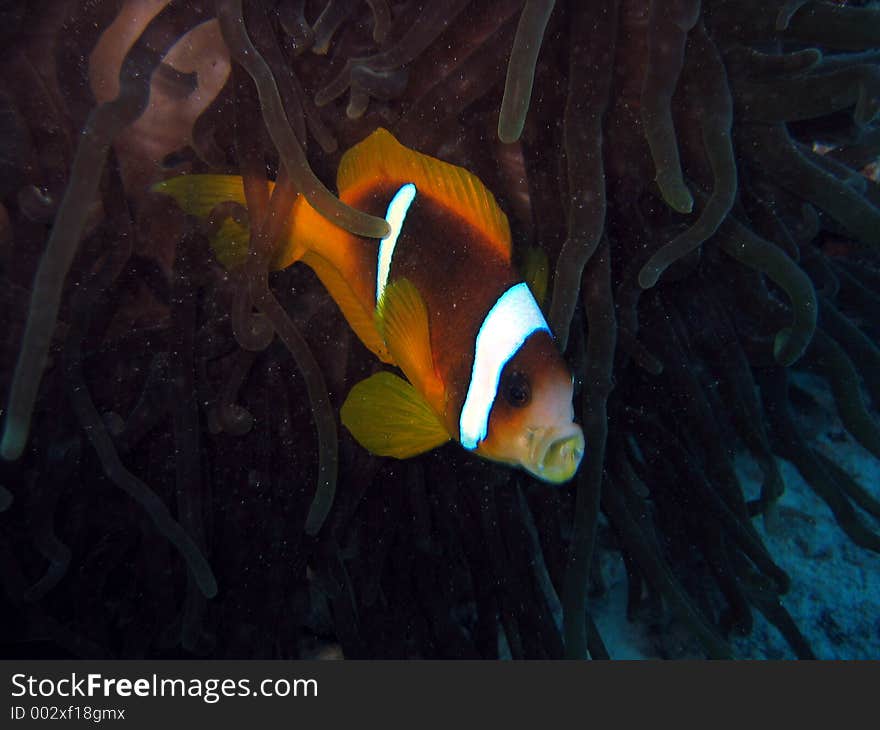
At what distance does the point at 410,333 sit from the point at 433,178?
0.80 ft

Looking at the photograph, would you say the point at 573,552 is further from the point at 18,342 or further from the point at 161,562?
the point at 18,342

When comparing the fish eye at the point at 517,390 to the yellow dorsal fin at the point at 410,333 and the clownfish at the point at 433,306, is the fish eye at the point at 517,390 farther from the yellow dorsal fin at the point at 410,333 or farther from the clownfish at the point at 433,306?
the yellow dorsal fin at the point at 410,333

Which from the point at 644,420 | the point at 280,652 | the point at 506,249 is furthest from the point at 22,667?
the point at 644,420

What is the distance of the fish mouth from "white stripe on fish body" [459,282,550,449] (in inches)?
3.3

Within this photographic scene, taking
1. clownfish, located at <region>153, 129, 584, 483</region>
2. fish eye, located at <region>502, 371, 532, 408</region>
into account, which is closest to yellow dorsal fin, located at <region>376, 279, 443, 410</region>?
clownfish, located at <region>153, 129, 584, 483</region>

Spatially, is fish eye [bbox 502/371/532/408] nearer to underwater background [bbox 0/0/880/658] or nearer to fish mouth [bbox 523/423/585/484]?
fish mouth [bbox 523/423/585/484]

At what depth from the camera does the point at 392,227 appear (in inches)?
38.5

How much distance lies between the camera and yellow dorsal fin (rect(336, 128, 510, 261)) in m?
0.96

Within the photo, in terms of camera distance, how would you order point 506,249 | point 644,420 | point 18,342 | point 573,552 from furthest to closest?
point 644,420 < point 573,552 < point 18,342 < point 506,249

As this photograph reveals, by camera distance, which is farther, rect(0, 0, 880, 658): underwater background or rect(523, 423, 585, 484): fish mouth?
rect(0, 0, 880, 658): underwater background

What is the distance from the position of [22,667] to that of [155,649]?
0.92ft

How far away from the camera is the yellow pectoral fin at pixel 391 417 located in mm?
1013

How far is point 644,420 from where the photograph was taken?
149 centimetres

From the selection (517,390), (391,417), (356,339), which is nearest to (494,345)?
(517,390)
